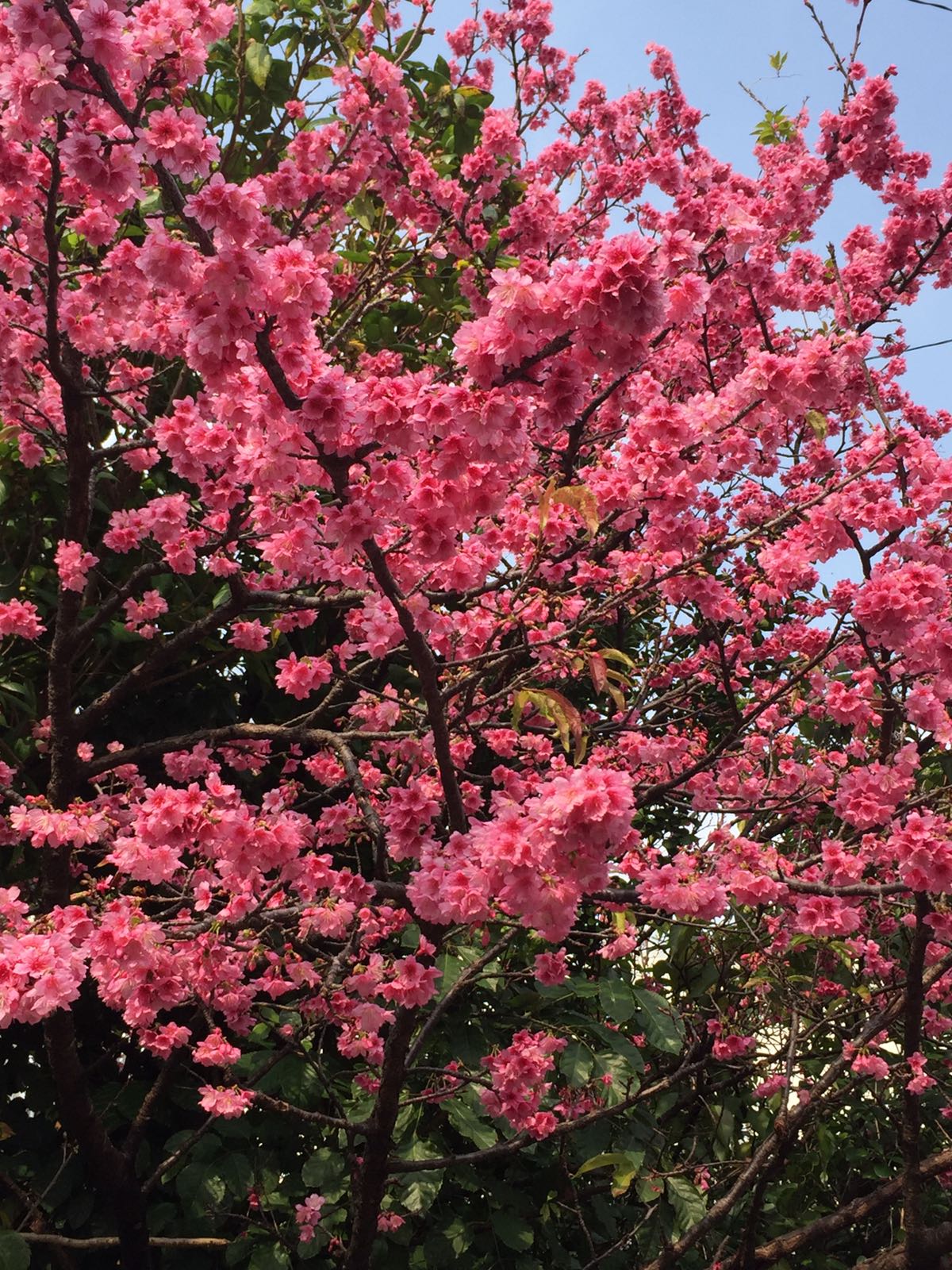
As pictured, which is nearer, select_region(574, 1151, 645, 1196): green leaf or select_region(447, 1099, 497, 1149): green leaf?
select_region(447, 1099, 497, 1149): green leaf

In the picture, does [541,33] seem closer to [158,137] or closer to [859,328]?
[859,328]

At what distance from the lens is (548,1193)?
435 cm

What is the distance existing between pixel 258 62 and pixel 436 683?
3553mm

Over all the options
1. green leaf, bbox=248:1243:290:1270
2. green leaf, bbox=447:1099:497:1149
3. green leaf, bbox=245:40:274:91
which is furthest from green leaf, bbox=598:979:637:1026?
green leaf, bbox=245:40:274:91

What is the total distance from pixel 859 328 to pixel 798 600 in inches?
58.2

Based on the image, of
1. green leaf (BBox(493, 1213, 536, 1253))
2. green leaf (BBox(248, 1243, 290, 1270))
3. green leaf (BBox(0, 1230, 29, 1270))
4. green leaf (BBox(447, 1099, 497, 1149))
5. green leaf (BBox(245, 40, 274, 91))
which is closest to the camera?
green leaf (BBox(0, 1230, 29, 1270))

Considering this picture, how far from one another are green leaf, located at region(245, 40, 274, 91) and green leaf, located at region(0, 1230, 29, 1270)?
4.67 m

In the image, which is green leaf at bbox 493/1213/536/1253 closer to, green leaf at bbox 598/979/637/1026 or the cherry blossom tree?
the cherry blossom tree

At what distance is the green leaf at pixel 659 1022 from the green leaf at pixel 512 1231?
0.85 metres

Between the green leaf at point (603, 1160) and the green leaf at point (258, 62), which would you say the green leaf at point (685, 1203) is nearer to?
the green leaf at point (603, 1160)

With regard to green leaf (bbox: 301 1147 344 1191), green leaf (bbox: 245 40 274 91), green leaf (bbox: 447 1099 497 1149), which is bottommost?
green leaf (bbox: 301 1147 344 1191)

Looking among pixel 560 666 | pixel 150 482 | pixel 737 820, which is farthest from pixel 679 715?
pixel 150 482

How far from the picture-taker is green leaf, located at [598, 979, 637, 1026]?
13.4 feet

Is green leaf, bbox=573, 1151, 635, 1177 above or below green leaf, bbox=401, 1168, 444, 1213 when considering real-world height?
above
